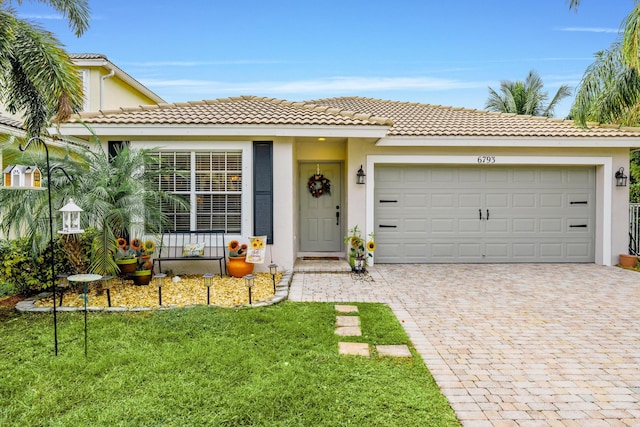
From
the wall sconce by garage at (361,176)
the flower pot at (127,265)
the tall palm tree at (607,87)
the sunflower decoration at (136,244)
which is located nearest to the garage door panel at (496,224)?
the tall palm tree at (607,87)

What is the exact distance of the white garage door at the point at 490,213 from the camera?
9555mm

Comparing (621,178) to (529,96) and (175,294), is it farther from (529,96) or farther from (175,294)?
(529,96)

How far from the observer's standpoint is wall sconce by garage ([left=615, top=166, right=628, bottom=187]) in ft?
30.3

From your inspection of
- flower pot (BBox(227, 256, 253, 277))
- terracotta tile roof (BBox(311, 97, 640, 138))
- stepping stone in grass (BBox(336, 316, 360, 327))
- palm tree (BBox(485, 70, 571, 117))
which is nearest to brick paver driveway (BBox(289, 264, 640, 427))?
stepping stone in grass (BBox(336, 316, 360, 327))

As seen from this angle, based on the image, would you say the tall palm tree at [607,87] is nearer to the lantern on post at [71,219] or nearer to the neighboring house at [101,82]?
the lantern on post at [71,219]

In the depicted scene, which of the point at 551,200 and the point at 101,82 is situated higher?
the point at 101,82

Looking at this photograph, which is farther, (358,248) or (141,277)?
(358,248)

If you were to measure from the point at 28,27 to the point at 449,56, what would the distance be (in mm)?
14937

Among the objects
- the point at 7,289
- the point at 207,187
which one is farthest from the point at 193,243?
the point at 7,289

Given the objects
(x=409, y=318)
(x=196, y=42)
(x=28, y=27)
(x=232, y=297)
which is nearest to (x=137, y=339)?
(x=232, y=297)

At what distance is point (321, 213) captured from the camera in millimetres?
10320

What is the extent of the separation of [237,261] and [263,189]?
164 centimetres

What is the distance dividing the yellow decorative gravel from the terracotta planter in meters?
8.38

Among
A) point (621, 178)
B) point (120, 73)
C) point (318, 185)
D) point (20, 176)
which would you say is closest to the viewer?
point (20, 176)
